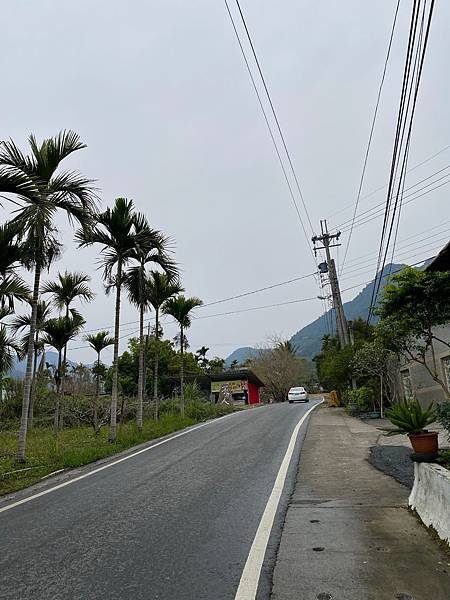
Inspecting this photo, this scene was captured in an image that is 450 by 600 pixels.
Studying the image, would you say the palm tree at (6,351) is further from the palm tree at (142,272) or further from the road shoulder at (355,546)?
the road shoulder at (355,546)

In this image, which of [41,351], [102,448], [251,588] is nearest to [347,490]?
[251,588]

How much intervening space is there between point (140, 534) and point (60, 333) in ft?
49.8

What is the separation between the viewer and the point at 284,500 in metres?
6.76

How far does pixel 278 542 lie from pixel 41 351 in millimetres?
19768

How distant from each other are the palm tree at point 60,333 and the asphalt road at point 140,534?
1024 centimetres

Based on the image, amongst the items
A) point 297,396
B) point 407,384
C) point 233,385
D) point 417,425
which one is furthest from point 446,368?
point 233,385

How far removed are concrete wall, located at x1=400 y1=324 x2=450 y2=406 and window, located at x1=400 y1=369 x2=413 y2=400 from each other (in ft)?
0.90

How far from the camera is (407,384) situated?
20.3m

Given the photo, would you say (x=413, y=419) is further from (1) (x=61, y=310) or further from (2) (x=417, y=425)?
(1) (x=61, y=310)

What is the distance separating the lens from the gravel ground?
305 inches

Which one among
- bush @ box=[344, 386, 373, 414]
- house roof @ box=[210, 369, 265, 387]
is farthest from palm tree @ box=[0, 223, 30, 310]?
house roof @ box=[210, 369, 265, 387]

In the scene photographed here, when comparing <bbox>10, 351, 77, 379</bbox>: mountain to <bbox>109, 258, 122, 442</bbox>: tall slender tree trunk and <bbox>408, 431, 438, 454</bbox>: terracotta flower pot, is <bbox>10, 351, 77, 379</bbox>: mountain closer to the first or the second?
<bbox>109, 258, 122, 442</bbox>: tall slender tree trunk

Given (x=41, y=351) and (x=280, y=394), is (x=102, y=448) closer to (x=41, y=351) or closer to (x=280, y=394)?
(x=41, y=351)

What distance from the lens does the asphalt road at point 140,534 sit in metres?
3.94
